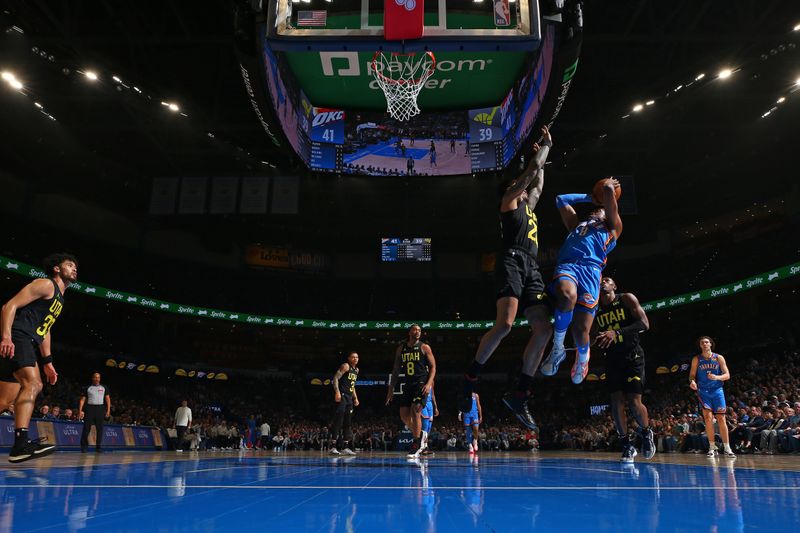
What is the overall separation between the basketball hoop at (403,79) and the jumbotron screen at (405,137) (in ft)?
10.2

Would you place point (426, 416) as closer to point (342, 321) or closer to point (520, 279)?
point (520, 279)

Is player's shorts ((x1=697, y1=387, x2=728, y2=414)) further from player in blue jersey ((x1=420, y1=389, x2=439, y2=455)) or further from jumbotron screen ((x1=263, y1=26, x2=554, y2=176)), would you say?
jumbotron screen ((x1=263, y1=26, x2=554, y2=176))

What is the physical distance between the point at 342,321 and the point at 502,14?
2513cm

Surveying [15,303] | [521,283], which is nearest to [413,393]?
[521,283]

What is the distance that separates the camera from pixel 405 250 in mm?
29578

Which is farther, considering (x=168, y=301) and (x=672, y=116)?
(x=168, y=301)

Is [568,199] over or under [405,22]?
under

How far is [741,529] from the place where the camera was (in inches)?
77.3

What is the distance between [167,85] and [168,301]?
13.0 metres

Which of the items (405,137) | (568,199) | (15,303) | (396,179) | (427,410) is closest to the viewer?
(15,303)

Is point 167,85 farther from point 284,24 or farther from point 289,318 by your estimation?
point 289,318

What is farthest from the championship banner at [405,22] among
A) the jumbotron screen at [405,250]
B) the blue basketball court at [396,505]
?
the jumbotron screen at [405,250]

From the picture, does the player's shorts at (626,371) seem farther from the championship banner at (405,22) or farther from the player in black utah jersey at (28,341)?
the player in black utah jersey at (28,341)

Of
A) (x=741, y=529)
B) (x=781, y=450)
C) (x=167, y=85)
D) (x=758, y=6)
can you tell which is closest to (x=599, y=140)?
(x=758, y=6)
